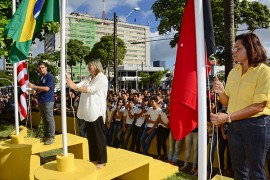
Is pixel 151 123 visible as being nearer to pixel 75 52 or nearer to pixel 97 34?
pixel 75 52

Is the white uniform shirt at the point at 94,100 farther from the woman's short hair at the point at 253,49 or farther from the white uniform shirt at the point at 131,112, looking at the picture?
the white uniform shirt at the point at 131,112

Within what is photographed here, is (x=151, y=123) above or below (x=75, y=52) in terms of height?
below

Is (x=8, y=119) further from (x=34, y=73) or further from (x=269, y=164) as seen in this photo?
(x=34, y=73)

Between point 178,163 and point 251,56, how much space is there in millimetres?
5478

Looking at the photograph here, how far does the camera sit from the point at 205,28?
9.09ft

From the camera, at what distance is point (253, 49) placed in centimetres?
291

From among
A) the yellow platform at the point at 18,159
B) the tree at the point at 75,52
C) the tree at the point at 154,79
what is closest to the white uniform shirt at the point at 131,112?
the yellow platform at the point at 18,159

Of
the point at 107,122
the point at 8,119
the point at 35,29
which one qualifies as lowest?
the point at 8,119

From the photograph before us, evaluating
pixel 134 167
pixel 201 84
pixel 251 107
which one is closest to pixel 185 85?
pixel 201 84

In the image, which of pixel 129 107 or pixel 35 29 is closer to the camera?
pixel 35 29

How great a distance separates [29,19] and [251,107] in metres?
3.59

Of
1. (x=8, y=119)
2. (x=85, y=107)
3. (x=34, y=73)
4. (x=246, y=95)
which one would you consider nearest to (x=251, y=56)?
(x=246, y=95)

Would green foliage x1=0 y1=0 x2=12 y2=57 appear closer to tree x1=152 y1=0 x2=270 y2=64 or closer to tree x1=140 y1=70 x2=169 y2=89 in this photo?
tree x1=152 y1=0 x2=270 y2=64

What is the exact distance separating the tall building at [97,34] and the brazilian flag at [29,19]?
78.4 meters
